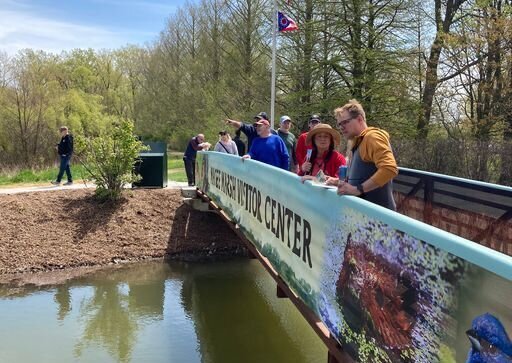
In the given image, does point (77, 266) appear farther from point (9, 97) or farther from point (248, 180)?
point (9, 97)

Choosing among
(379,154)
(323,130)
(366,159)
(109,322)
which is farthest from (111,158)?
(379,154)

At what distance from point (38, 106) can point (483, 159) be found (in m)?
23.7

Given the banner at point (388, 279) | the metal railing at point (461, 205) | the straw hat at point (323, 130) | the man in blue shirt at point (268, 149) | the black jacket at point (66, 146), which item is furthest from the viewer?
the black jacket at point (66, 146)

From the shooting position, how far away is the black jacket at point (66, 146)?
14547mm

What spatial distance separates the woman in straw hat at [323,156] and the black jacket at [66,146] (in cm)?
1109

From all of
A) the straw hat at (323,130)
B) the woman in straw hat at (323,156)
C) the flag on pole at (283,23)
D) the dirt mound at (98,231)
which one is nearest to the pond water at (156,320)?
the dirt mound at (98,231)

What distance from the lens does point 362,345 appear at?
318cm

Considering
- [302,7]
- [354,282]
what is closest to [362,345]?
[354,282]

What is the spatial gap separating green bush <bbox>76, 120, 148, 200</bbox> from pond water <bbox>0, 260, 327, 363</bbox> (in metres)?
2.61

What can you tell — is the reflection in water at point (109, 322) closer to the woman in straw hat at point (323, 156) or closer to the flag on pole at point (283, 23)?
the woman in straw hat at point (323, 156)

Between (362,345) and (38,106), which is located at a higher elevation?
(38,106)

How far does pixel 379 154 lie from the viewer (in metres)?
3.44

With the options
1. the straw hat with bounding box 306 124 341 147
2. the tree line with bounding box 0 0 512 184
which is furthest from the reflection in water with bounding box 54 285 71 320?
the tree line with bounding box 0 0 512 184

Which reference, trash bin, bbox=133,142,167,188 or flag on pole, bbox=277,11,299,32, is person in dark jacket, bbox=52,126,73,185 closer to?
trash bin, bbox=133,142,167,188
